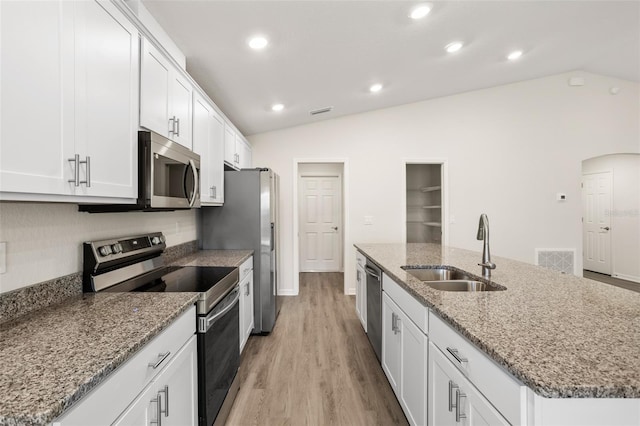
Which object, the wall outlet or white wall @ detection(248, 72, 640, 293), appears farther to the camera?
white wall @ detection(248, 72, 640, 293)

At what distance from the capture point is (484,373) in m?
0.93

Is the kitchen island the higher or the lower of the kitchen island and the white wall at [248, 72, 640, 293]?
the lower

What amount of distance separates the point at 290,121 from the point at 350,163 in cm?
111

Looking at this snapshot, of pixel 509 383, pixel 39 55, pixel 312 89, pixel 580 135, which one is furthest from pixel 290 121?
pixel 580 135

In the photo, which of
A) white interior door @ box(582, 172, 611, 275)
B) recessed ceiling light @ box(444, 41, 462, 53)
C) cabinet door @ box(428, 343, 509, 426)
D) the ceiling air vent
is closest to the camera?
cabinet door @ box(428, 343, 509, 426)

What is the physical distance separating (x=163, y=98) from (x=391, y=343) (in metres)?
2.13

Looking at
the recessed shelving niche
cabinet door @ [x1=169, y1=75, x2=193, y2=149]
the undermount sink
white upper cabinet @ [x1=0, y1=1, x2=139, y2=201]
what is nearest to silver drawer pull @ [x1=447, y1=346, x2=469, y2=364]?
the undermount sink

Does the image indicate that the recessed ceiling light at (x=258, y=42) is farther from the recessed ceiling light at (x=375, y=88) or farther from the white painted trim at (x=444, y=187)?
the white painted trim at (x=444, y=187)

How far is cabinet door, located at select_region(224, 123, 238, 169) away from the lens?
3.04 meters

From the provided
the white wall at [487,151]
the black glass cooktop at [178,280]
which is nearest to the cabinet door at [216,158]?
the black glass cooktop at [178,280]

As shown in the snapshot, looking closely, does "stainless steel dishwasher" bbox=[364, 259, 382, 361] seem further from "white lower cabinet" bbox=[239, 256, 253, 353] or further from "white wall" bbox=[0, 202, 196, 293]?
"white wall" bbox=[0, 202, 196, 293]

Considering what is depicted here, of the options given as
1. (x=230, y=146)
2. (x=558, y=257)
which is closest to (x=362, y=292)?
(x=230, y=146)

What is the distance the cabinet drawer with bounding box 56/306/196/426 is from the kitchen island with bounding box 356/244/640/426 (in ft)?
3.60

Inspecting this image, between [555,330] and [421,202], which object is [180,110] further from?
[421,202]
